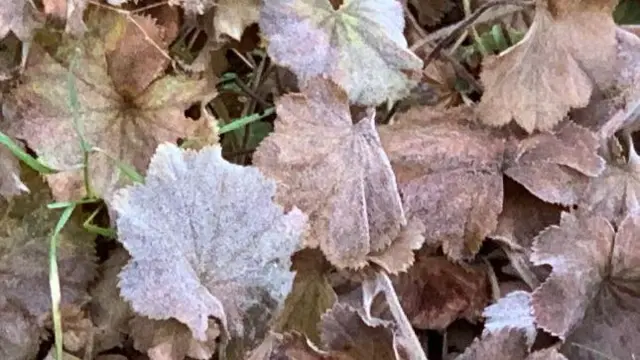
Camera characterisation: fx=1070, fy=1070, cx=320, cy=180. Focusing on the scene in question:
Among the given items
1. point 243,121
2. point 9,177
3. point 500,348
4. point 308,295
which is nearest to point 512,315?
point 500,348

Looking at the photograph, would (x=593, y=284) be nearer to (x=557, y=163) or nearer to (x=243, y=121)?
(x=557, y=163)

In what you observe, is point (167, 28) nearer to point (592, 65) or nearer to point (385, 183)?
point (385, 183)

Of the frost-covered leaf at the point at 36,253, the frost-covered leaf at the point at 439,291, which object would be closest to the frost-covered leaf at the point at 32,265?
the frost-covered leaf at the point at 36,253

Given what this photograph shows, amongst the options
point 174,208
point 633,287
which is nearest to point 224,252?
point 174,208

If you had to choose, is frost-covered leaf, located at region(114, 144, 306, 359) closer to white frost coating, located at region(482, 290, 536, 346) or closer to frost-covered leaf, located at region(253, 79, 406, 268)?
frost-covered leaf, located at region(253, 79, 406, 268)

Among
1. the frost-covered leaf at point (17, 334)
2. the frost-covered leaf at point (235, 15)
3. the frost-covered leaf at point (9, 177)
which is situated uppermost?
the frost-covered leaf at point (235, 15)

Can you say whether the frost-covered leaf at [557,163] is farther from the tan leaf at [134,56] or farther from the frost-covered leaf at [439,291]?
the tan leaf at [134,56]

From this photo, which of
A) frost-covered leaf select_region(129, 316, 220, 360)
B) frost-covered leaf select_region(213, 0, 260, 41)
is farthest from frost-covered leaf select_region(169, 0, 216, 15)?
frost-covered leaf select_region(129, 316, 220, 360)
